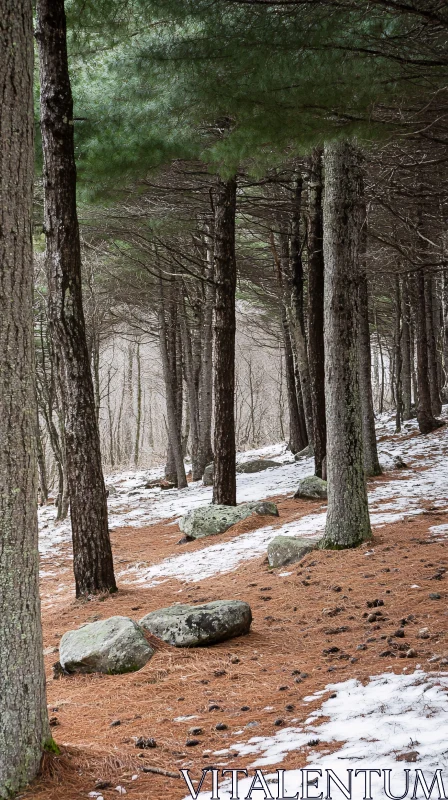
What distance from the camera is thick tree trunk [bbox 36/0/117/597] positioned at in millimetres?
6559

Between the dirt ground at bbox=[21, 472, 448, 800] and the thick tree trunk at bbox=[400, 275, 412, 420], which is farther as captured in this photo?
the thick tree trunk at bbox=[400, 275, 412, 420]

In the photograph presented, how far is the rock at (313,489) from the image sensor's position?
34.8ft

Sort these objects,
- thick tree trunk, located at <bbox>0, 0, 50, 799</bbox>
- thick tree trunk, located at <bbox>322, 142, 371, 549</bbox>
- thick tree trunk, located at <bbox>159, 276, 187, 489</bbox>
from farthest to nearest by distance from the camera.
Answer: thick tree trunk, located at <bbox>159, 276, 187, 489</bbox>
thick tree trunk, located at <bbox>322, 142, 371, 549</bbox>
thick tree trunk, located at <bbox>0, 0, 50, 799</bbox>

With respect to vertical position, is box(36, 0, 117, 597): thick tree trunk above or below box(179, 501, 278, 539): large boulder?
above

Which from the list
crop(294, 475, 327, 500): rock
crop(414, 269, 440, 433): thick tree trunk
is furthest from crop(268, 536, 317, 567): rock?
crop(414, 269, 440, 433): thick tree trunk

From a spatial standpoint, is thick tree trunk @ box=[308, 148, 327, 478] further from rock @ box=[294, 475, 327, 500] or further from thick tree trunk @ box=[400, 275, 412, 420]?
thick tree trunk @ box=[400, 275, 412, 420]

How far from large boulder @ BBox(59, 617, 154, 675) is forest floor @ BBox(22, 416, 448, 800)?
9 cm

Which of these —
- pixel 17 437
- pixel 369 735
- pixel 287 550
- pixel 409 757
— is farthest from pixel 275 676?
pixel 287 550

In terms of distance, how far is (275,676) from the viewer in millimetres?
3912

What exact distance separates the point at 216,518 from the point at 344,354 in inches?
160

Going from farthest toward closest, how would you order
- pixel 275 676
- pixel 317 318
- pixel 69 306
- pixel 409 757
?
pixel 317 318, pixel 69 306, pixel 275 676, pixel 409 757

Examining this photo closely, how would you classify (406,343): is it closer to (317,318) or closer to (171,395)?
(171,395)

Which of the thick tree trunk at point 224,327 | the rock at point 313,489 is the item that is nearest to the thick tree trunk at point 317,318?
the rock at point 313,489

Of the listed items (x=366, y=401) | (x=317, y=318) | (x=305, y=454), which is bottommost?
(x=305, y=454)
